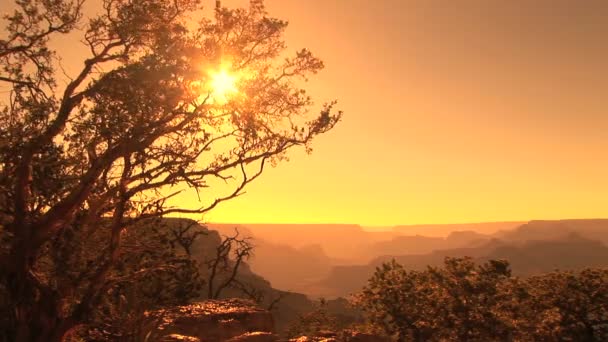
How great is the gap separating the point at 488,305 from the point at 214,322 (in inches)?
887

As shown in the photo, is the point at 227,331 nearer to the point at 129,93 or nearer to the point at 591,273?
the point at 129,93

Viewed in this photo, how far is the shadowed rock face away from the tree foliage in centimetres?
1792

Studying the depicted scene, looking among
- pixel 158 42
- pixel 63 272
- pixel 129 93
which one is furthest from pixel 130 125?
pixel 63 272

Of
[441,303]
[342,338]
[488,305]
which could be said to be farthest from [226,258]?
[342,338]

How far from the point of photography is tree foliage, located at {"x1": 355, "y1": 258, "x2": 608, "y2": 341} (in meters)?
29.8

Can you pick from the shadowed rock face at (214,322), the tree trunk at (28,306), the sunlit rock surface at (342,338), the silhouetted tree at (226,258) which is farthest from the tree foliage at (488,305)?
the tree trunk at (28,306)

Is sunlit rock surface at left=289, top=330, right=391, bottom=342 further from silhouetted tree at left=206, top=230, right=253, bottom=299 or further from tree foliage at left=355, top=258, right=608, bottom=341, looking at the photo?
tree foliage at left=355, top=258, right=608, bottom=341

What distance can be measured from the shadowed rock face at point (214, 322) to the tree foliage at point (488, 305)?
17924mm

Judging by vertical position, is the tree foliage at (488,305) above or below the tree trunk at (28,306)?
below

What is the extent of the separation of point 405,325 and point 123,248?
26.7 m

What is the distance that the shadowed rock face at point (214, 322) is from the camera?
14.2 meters

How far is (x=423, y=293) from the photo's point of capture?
3450cm

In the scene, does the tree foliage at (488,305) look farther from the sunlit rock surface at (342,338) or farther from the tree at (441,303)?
the sunlit rock surface at (342,338)

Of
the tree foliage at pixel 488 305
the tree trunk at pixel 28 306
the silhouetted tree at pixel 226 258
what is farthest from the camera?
the silhouetted tree at pixel 226 258
